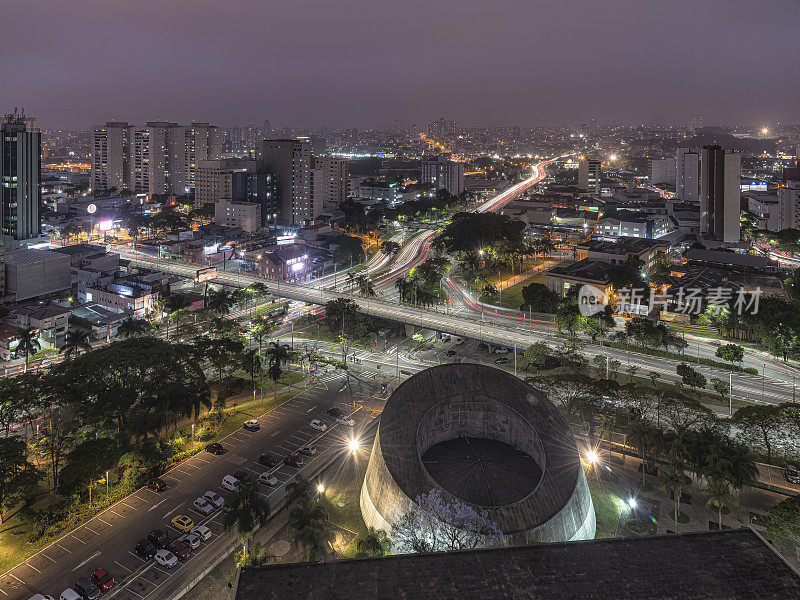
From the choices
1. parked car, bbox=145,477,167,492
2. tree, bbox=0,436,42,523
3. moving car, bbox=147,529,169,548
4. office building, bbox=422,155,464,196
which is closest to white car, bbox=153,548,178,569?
moving car, bbox=147,529,169,548

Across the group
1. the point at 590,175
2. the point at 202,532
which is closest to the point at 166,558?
the point at 202,532

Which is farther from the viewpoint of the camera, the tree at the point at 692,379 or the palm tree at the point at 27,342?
the palm tree at the point at 27,342

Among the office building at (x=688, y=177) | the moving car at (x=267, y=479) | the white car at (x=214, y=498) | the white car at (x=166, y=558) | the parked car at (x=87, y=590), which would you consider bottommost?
the parked car at (x=87, y=590)

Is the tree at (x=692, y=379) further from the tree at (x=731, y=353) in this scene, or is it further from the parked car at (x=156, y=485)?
the parked car at (x=156, y=485)

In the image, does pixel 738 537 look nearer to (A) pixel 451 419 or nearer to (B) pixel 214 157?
(A) pixel 451 419

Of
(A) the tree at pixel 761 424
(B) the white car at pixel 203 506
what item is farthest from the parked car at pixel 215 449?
(A) the tree at pixel 761 424

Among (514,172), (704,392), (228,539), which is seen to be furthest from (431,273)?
(514,172)

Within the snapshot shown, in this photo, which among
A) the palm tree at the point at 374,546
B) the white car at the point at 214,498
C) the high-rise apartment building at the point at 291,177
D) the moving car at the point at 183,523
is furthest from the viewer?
the high-rise apartment building at the point at 291,177
